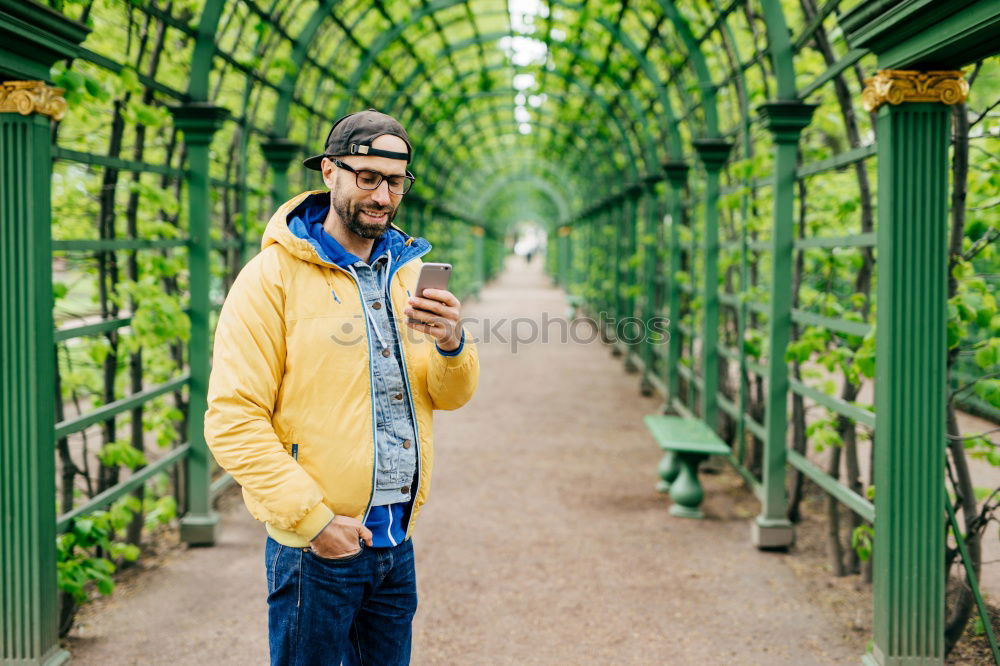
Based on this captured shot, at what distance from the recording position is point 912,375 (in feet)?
10.6

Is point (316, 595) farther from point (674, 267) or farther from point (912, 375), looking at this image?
point (674, 267)

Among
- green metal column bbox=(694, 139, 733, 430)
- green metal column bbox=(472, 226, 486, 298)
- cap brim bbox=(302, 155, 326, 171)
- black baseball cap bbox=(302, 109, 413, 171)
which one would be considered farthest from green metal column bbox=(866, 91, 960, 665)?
green metal column bbox=(472, 226, 486, 298)

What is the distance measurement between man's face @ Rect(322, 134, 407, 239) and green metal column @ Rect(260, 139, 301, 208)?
4.65 m

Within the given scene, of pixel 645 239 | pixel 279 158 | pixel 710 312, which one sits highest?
pixel 279 158

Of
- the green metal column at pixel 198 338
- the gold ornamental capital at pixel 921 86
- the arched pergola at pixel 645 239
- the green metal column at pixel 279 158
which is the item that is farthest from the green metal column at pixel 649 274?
the gold ornamental capital at pixel 921 86

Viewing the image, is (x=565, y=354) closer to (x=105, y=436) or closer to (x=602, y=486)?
(x=602, y=486)

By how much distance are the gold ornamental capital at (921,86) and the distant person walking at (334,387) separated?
202 centimetres

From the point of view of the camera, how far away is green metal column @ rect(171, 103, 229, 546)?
16.6 feet

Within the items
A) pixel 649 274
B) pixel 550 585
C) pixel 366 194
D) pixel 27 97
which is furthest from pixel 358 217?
pixel 649 274

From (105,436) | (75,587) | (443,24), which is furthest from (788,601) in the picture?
(443,24)

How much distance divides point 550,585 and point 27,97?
336 cm

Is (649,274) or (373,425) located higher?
(649,274)

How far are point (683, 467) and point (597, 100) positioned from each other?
763cm

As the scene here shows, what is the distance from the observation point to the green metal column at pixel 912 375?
3.16 meters
